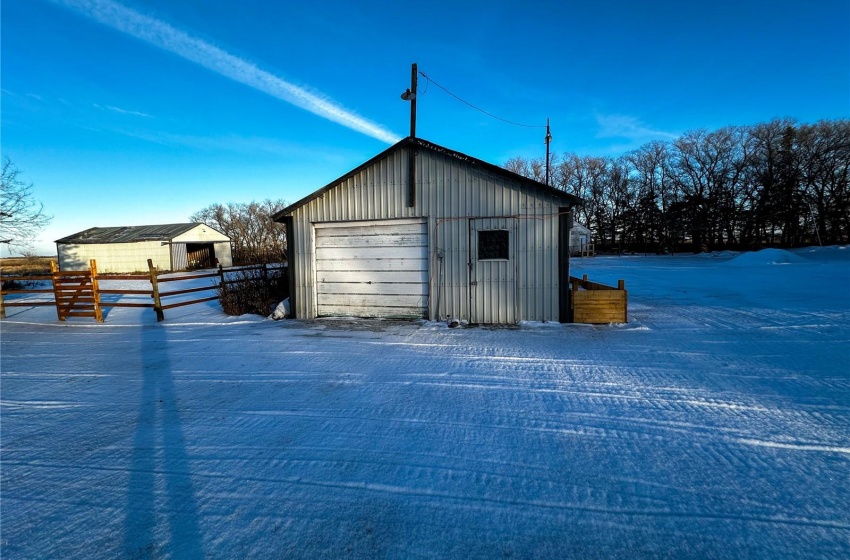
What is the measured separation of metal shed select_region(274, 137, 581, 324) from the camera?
7598 millimetres

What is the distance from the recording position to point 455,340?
6.48 meters

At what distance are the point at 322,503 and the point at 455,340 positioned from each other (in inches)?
171

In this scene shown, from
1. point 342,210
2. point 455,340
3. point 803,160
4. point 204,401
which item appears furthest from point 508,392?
point 803,160

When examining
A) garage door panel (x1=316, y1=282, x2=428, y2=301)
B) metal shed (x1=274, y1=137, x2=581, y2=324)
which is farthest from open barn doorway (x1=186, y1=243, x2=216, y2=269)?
garage door panel (x1=316, y1=282, x2=428, y2=301)

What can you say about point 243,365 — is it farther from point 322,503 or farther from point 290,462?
point 322,503

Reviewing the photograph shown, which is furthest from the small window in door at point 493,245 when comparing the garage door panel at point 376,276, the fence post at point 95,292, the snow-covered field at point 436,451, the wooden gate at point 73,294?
the wooden gate at point 73,294

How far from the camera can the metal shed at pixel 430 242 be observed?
760cm

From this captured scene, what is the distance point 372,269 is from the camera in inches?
340

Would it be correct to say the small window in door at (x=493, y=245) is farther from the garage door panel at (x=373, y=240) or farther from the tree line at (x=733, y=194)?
the tree line at (x=733, y=194)

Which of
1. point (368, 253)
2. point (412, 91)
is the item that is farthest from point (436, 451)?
point (412, 91)

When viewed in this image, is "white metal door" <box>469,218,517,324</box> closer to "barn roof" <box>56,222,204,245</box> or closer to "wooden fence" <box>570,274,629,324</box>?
"wooden fence" <box>570,274,629,324</box>

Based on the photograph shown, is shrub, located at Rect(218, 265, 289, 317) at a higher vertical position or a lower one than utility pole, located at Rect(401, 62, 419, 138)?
lower

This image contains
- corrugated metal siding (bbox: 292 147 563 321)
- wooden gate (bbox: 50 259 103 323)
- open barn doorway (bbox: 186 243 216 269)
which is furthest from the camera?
open barn doorway (bbox: 186 243 216 269)

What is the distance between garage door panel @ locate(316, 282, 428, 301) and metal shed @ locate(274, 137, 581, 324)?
0.08 ft
